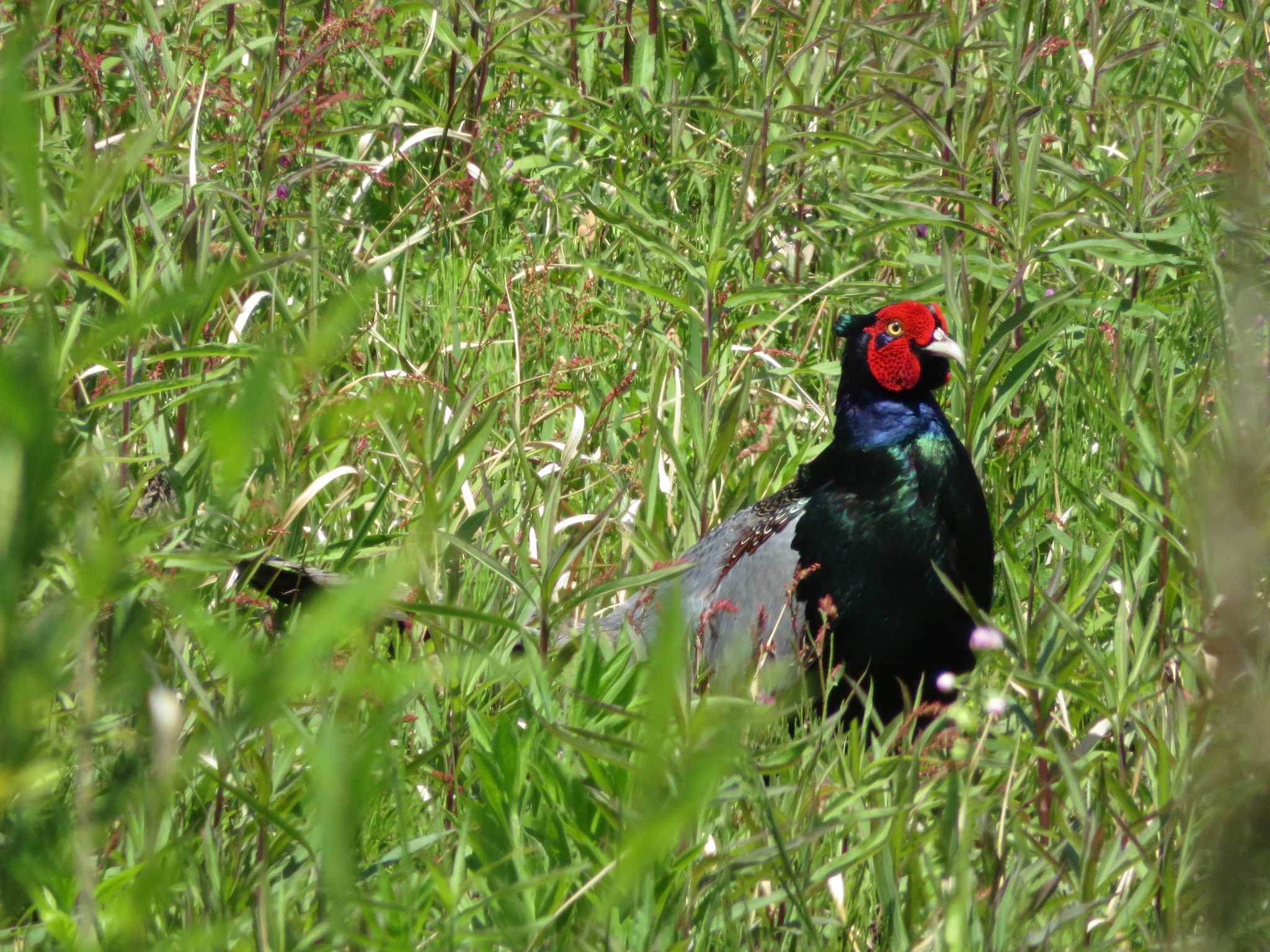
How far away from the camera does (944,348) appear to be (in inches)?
147

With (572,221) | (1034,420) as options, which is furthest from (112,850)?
(572,221)

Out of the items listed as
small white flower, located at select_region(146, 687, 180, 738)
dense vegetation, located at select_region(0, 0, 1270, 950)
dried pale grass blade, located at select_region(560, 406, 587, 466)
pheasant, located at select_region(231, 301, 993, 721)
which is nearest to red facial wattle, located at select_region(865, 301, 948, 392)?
pheasant, located at select_region(231, 301, 993, 721)

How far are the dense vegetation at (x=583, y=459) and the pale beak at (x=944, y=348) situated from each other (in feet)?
0.30

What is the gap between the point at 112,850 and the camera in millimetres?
2293

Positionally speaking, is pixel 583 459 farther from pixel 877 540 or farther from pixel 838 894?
pixel 838 894

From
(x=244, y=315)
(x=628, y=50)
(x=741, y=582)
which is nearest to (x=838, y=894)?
(x=741, y=582)

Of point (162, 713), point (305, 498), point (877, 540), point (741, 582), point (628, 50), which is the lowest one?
point (741, 582)

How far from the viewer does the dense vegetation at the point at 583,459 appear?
0.84 metres

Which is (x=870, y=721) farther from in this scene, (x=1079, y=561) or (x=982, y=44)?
(x=982, y=44)

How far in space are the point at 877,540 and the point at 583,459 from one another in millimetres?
824

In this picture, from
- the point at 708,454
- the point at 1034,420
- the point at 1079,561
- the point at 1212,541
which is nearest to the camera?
the point at 1212,541

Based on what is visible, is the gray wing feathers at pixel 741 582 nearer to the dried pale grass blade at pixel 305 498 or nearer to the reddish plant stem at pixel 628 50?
the dried pale grass blade at pixel 305 498

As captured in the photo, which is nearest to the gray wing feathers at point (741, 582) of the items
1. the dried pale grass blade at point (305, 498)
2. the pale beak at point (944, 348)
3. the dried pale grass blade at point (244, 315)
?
the pale beak at point (944, 348)

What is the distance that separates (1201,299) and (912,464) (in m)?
1.02
